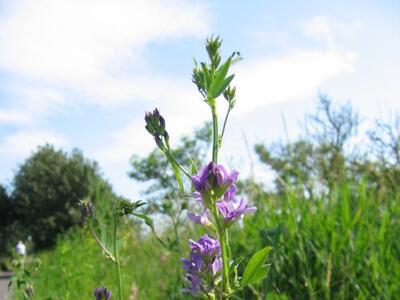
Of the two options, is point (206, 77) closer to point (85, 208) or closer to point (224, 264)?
point (224, 264)

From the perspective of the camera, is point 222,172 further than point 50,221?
No

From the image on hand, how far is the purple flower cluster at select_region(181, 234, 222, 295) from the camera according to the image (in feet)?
3.27

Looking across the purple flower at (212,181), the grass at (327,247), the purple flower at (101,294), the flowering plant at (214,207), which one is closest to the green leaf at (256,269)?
the flowering plant at (214,207)

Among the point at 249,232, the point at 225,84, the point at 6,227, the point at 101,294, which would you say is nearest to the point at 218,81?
the point at 225,84

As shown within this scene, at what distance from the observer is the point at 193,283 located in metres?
1.00

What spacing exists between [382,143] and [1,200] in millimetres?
33552

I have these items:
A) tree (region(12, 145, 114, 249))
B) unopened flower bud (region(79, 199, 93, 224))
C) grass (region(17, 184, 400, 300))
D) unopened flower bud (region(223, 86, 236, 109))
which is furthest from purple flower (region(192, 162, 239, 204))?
tree (region(12, 145, 114, 249))

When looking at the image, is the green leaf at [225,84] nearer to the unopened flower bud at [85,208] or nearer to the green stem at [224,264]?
the green stem at [224,264]

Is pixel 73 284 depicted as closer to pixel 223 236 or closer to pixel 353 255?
pixel 353 255

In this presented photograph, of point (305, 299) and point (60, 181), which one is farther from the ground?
point (60, 181)

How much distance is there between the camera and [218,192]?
36.4 inches

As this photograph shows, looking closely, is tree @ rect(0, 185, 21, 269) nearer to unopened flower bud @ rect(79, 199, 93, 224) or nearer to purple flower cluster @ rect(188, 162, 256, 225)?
unopened flower bud @ rect(79, 199, 93, 224)

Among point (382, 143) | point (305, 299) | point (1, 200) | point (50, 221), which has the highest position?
point (1, 200)

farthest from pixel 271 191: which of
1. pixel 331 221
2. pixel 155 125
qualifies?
pixel 155 125
